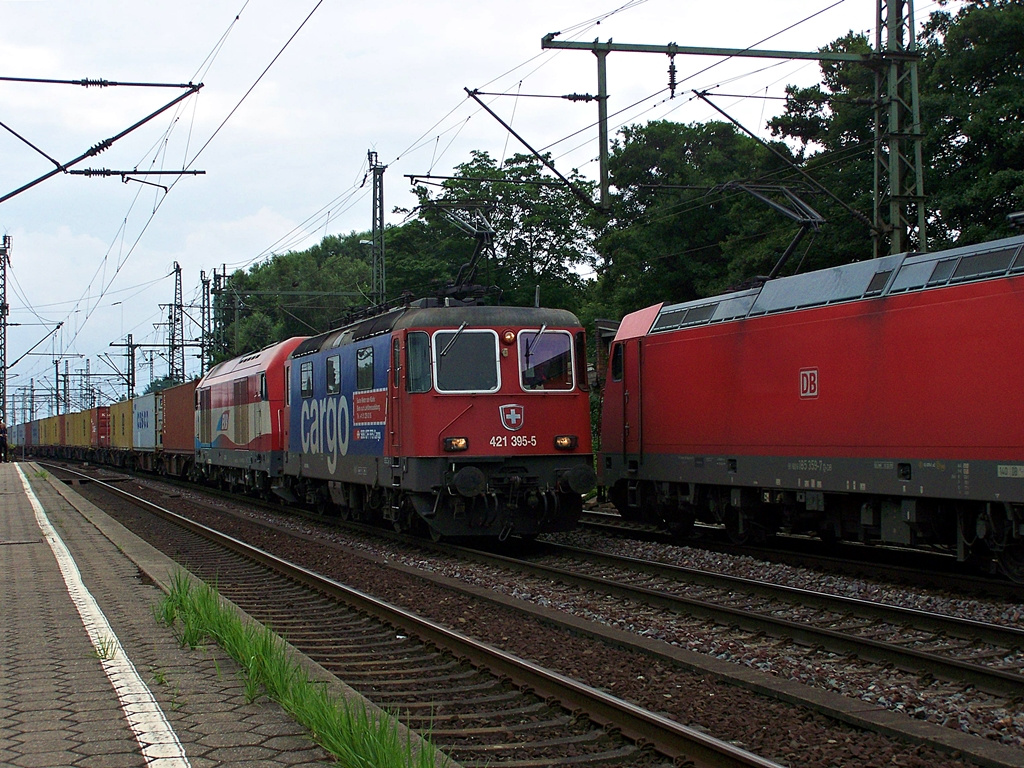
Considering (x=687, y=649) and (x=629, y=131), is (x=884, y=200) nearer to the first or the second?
(x=687, y=649)

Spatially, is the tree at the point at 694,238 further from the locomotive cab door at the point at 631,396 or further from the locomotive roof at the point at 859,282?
the locomotive roof at the point at 859,282

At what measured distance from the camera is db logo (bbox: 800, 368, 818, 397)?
12.7 meters

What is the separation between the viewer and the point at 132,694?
243 inches

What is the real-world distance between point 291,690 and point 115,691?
1146 mm

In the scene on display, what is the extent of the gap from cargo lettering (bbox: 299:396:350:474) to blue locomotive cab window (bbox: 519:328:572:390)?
359 centimetres

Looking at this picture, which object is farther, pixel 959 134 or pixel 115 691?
pixel 959 134

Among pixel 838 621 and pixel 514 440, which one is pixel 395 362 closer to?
pixel 514 440

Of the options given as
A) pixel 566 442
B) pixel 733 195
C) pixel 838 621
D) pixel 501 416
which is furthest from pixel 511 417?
pixel 733 195

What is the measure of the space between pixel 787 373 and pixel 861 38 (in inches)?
878

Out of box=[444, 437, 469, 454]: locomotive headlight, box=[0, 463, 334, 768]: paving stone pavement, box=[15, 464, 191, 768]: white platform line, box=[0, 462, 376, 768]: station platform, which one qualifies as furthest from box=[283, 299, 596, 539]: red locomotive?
box=[15, 464, 191, 768]: white platform line

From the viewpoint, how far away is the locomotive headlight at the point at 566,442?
14375mm

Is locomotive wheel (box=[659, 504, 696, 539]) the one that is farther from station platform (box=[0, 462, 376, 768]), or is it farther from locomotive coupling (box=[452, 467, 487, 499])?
station platform (box=[0, 462, 376, 768])

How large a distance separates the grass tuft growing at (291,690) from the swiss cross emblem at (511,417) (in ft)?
19.1

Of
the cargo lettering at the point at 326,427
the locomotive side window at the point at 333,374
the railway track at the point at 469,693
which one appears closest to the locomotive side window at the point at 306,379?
the cargo lettering at the point at 326,427
